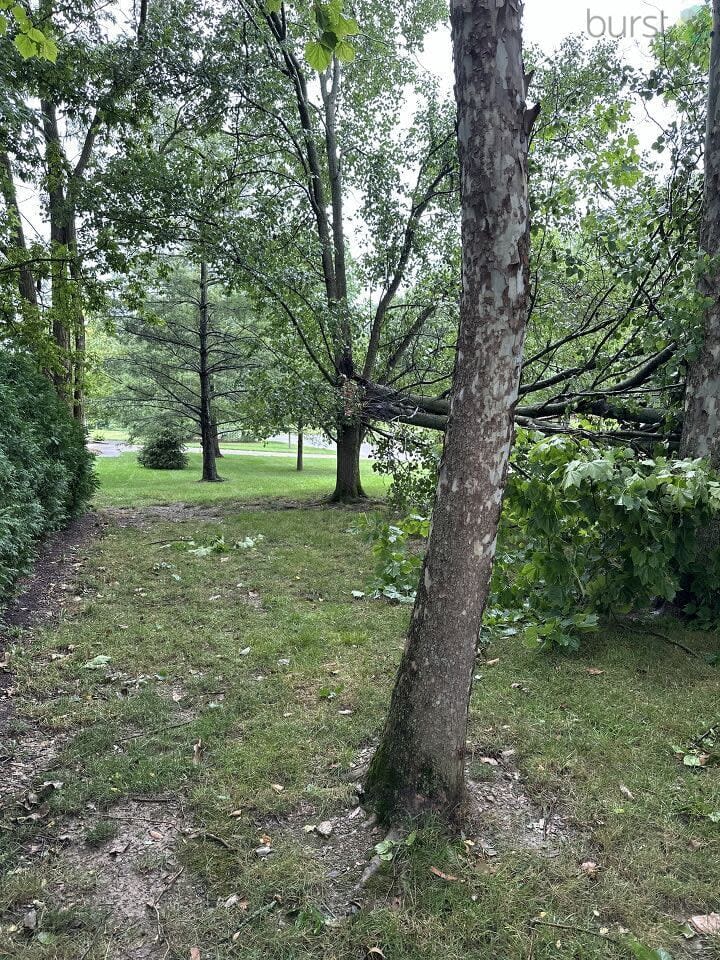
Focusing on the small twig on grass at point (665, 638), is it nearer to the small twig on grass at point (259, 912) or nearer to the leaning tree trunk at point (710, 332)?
the leaning tree trunk at point (710, 332)

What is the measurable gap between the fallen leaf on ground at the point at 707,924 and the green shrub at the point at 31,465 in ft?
15.2

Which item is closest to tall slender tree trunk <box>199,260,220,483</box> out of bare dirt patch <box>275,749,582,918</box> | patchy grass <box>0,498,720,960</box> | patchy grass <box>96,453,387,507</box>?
patchy grass <box>96,453,387,507</box>

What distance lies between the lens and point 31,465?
5973 millimetres

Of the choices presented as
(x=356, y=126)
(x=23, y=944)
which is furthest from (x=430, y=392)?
(x=23, y=944)

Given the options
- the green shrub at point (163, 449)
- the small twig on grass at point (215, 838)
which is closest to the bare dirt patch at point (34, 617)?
the small twig on grass at point (215, 838)

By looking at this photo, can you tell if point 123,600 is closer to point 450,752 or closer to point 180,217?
point 450,752

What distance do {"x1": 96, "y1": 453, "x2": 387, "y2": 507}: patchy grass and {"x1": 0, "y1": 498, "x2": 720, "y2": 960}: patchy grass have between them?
6636 mm

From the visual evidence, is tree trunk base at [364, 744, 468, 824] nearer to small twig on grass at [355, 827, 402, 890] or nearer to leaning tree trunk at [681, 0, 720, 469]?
small twig on grass at [355, 827, 402, 890]

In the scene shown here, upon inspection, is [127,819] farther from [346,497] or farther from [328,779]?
[346,497]

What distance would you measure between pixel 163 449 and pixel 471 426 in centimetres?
1807

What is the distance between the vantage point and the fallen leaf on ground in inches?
72.4

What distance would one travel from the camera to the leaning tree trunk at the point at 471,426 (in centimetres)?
193

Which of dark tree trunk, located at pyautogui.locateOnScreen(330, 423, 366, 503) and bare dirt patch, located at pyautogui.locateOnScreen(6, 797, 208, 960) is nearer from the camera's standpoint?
bare dirt patch, located at pyautogui.locateOnScreen(6, 797, 208, 960)

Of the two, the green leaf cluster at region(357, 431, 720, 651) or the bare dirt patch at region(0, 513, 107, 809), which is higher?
the green leaf cluster at region(357, 431, 720, 651)
